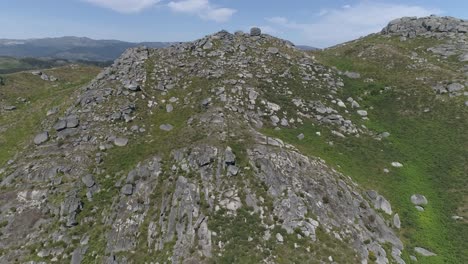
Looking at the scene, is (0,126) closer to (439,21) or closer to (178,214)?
(178,214)

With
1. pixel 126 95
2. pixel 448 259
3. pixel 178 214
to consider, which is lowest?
pixel 448 259

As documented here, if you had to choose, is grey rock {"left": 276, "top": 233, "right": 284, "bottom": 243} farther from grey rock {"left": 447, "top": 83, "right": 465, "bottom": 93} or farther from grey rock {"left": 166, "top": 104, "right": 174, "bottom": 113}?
grey rock {"left": 447, "top": 83, "right": 465, "bottom": 93}

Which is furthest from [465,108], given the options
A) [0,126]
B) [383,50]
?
[0,126]

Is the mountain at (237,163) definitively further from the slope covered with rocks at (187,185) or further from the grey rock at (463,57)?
the grey rock at (463,57)

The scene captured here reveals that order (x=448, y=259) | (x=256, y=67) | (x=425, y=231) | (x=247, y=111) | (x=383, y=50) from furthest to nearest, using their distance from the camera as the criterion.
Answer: (x=383, y=50), (x=256, y=67), (x=247, y=111), (x=425, y=231), (x=448, y=259)

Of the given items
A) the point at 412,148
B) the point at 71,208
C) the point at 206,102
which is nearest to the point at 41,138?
the point at 71,208

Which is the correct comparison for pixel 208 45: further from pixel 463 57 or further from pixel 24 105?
pixel 463 57
